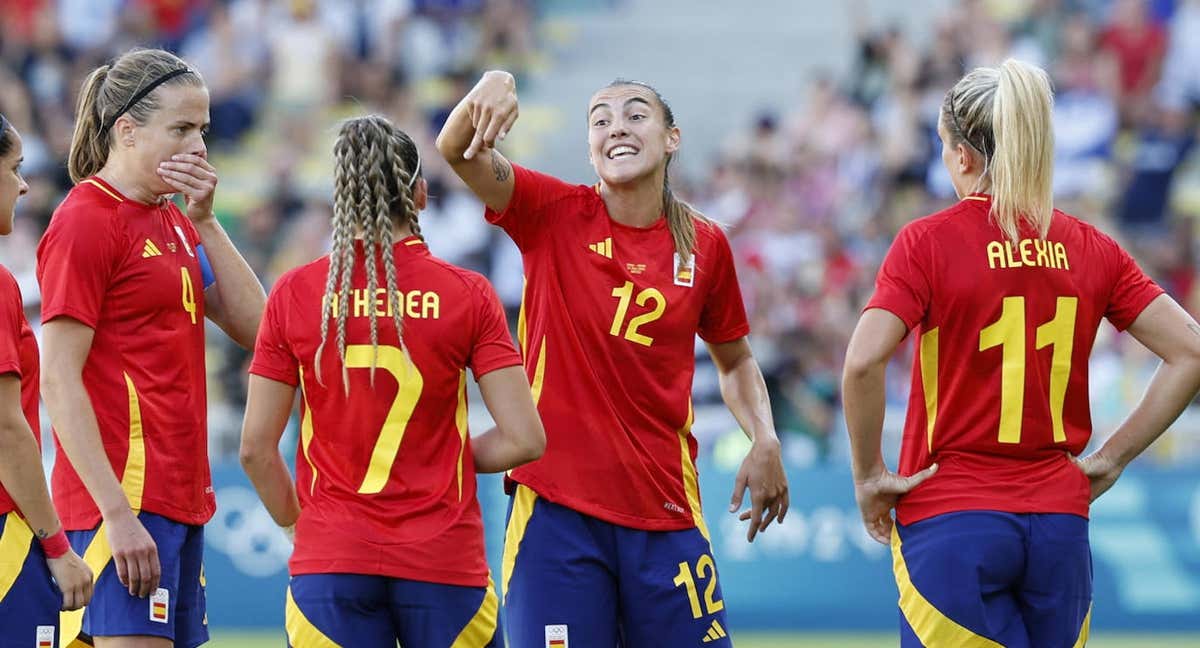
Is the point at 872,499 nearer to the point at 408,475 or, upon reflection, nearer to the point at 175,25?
the point at 408,475

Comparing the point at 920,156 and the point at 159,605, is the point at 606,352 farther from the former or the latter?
the point at 920,156

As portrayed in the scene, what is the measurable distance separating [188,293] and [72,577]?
3.16 ft

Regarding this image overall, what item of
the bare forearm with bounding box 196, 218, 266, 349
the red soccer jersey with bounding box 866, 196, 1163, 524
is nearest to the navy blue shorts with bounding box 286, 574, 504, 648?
the bare forearm with bounding box 196, 218, 266, 349

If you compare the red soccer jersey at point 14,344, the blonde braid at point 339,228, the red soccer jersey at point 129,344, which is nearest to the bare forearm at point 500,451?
the blonde braid at point 339,228

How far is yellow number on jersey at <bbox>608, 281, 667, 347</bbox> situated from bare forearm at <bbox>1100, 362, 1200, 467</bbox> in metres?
1.47

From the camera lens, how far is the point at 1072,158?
1527 cm

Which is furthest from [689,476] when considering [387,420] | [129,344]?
[129,344]

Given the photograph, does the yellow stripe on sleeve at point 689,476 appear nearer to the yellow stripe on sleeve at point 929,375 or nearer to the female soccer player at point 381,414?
the yellow stripe on sleeve at point 929,375

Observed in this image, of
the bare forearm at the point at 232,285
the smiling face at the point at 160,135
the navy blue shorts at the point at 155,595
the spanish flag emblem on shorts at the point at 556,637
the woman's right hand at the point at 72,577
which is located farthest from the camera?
the bare forearm at the point at 232,285

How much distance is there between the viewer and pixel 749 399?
19.0ft

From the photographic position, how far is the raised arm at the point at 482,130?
5.01 m

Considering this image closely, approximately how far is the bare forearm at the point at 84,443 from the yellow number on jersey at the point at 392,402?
769mm

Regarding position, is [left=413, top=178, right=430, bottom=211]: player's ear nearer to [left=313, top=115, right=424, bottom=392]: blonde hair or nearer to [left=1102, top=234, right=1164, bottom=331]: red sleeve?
[left=313, top=115, right=424, bottom=392]: blonde hair

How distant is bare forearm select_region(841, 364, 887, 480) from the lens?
16.6 feet
